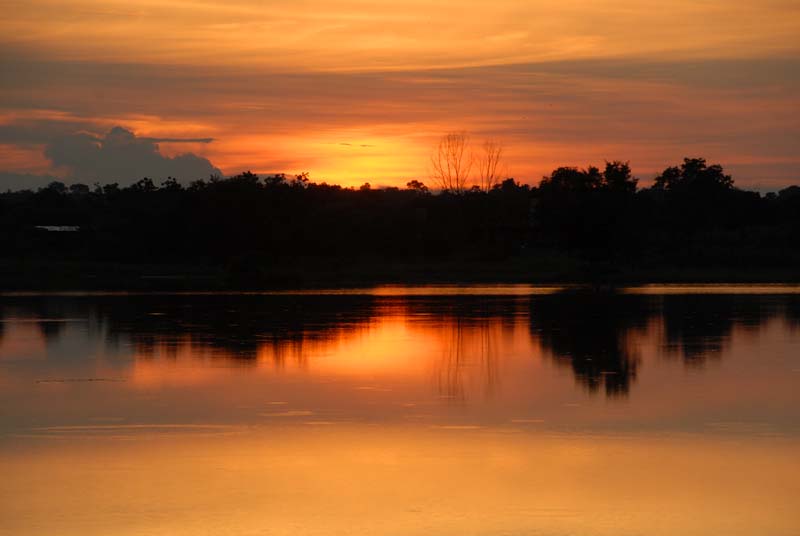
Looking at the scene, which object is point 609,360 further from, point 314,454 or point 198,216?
point 198,216

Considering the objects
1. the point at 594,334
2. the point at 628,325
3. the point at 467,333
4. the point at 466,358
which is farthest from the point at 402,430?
the point at 628,325

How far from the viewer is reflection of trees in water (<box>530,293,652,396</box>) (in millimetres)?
19141

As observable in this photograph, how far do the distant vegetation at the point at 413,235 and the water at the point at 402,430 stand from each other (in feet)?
113

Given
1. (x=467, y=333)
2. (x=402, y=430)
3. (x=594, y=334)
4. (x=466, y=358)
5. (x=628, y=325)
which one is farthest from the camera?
(x=628, y=325)

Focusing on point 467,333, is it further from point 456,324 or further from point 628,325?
point 628,325

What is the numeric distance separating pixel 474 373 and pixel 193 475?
8.70 metres

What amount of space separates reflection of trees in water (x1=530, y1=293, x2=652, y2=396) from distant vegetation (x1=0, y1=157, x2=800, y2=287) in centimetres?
2230

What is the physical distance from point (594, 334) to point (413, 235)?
177 feet

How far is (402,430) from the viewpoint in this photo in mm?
13961

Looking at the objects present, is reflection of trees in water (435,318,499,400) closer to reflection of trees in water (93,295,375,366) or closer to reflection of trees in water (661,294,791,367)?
reflection of trees in water (93,295,375,366)

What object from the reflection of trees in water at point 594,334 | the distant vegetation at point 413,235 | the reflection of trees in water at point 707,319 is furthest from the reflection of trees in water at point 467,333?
the distant vegetation at point 413,235

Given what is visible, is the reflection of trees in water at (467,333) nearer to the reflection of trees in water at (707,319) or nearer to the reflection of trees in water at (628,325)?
the reflection of trees in water at (628,325)

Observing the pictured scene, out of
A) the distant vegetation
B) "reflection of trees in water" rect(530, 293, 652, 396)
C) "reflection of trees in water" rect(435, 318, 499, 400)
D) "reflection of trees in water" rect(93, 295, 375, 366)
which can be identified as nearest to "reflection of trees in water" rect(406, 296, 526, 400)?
"reflection of trees in water" rect(435, 318, 499, 400)

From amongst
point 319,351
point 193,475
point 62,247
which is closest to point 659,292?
point 319,351
